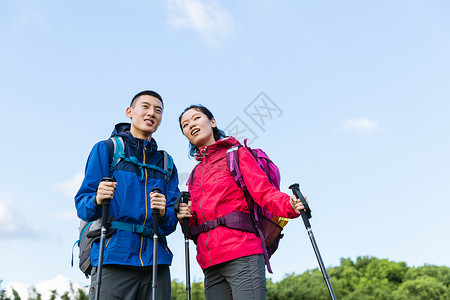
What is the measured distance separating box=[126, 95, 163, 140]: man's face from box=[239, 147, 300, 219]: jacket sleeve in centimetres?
92

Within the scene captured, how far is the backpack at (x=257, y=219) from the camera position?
360 centimetres

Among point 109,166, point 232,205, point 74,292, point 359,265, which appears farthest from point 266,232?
point 359,265

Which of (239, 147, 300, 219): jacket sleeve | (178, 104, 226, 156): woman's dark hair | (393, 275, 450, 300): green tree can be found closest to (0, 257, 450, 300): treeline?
(393, 275, 450, 300): green tree

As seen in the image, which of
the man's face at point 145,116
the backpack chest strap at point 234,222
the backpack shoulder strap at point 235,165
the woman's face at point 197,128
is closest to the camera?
the backpack chest strap at point 234,222

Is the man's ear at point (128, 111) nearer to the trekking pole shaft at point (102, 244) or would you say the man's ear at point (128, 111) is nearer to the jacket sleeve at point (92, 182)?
the jacket sleeve at point (92, 182)

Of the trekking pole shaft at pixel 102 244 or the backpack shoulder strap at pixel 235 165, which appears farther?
the backpack shoulder strap at pixel 235 165

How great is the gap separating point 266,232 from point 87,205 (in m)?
1.64

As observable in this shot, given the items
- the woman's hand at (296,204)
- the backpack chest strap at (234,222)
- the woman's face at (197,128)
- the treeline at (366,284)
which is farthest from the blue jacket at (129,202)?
the treeline at (366,284)

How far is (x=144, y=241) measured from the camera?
347 cm

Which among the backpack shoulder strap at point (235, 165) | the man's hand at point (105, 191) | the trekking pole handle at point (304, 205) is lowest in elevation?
the trekking pole handle at point (304, 205)

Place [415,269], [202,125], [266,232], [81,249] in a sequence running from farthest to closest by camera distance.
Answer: [415,269], [202,125], [266,232], [81,249]

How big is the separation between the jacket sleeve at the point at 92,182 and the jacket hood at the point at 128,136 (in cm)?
26

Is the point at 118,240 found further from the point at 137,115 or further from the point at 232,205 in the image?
the point at 137,115

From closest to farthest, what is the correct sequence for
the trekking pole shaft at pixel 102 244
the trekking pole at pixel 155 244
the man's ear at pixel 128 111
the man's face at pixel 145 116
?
the trekking pole shaft at pixel 102 244, the trekking pole at pixel 155 244, the man's face at pixel 145 116, the man's ear at pixel 128 111
